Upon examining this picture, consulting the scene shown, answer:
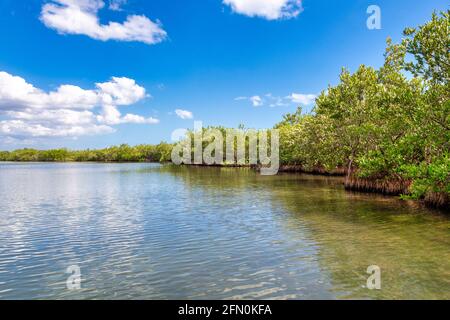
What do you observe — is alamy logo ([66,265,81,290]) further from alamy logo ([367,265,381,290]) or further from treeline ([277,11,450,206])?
treeline ([277,11,450,206])

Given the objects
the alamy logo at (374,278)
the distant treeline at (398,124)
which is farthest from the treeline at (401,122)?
the alamy logo at (374,278)

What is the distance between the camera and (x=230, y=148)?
108 metres

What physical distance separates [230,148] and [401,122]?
78.8 metres

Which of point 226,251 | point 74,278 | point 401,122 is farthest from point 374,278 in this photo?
point 401,122

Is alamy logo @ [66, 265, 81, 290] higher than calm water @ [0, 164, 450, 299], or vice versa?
calm water @ [0, 164, 450, 299]

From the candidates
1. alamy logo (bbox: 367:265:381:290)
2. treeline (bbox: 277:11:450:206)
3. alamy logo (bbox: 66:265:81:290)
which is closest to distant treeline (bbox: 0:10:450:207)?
treeline (bbox: 277:11:450:206)

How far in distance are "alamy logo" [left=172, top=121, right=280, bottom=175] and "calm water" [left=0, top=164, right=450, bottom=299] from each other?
5623 cm

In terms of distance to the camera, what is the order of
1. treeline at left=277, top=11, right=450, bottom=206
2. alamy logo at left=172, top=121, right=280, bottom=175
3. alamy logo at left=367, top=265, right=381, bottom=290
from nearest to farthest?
alamy logo at left=367, top=265, right=381, bottom=290
treeline at left=277, top=11, right=450, bottom=206
alamy logo at left=172, top=121, right=280, bottom=175

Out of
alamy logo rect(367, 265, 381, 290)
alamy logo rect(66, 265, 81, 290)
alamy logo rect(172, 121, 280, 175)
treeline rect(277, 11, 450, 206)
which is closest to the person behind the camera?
alamy logo rect(367, 265, 381, 290)

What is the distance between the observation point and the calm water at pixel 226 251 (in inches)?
448

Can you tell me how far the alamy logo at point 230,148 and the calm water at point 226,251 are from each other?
56.2 meters

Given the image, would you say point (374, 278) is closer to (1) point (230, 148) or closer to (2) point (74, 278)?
(2) point (74, 278)

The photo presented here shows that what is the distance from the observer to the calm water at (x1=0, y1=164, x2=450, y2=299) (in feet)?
37.4
